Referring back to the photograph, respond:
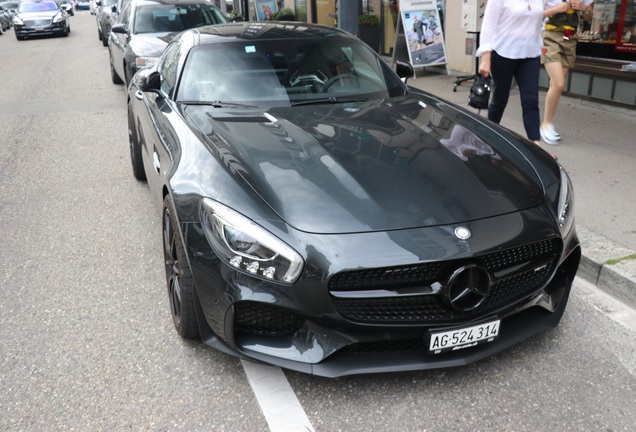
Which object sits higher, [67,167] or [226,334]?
[226,334]

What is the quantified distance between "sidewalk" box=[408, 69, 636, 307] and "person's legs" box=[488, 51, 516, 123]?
761 mm

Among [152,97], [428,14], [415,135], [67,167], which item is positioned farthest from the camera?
[428,14]

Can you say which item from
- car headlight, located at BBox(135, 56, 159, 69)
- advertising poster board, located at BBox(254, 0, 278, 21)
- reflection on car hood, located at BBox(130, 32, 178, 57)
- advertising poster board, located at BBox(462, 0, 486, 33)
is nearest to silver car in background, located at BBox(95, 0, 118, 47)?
advertising poster board, located at BBox(254, 0, 278, 21)

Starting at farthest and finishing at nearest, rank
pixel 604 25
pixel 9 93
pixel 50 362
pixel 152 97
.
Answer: pixel 9 93 < pixel 604 25 < pixel 152 97 < pixel 50 362

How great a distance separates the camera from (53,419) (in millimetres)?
2689

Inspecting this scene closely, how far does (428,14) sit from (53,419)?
369 inches

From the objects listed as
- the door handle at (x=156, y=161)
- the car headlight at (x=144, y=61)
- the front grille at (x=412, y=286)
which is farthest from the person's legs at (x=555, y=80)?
the car headlight at (x=144, y=61)

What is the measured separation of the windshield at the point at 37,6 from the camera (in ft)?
78.8

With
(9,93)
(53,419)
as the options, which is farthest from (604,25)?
(9,93)

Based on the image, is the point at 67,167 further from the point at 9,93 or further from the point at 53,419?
the point at 9,93

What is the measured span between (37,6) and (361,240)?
25.8m

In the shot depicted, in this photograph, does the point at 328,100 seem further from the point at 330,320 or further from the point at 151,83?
the point at 330,320

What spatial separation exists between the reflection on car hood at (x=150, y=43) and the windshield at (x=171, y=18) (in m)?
0.25

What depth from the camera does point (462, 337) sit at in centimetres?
267
